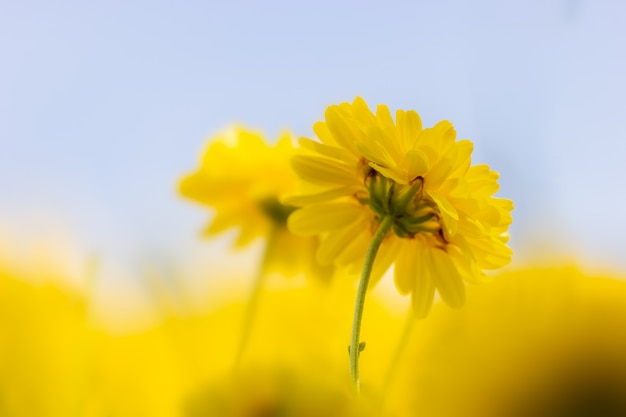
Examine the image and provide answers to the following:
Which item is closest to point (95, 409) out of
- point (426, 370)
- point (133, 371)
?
point (133, 371)

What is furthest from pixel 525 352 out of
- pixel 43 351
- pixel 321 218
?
pixel 43 351

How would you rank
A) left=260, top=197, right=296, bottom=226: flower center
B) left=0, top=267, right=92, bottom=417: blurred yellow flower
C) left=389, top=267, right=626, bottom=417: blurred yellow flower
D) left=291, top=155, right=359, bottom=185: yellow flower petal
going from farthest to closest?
left=260, top=197, right=296, bottom=226: flower center < left=291, top=155, right=359, bottom=185: yellow flower petal < left=389, top=267, right=626, bottom=417: blurred yellow flower < left=0, top=267, right=92, bottom=417: blurred yellow flower

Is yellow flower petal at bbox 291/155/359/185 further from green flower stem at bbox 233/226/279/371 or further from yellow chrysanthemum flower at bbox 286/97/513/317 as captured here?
green flower stem at bbox 233/226/279/371

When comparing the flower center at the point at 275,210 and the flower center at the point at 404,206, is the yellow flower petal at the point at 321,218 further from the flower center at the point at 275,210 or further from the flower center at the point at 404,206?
the flower center at the point at 275,210

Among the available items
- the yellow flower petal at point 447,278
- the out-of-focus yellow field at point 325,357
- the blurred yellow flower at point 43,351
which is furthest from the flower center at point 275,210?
the blurred yellow flower at point 43,351

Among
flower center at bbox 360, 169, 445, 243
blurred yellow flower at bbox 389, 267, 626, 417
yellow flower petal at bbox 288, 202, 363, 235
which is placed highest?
flower center at bbox 360, 169, 445, 243

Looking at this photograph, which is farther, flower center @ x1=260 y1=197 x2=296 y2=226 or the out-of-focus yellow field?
flower center @ x1=260 y1=197 x2=296 y2=226

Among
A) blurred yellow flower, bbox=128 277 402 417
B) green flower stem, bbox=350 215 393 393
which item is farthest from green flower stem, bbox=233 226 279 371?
green flower stem, bbox=350 215 393 393

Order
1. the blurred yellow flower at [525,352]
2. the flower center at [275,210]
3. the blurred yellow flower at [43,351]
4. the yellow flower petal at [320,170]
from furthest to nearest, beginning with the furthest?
the flower center at [275,210] → the yellow flower petal at [320,170] → the blurred yellow flower at [525,352] → the blurred yellow flower at [43,351]
